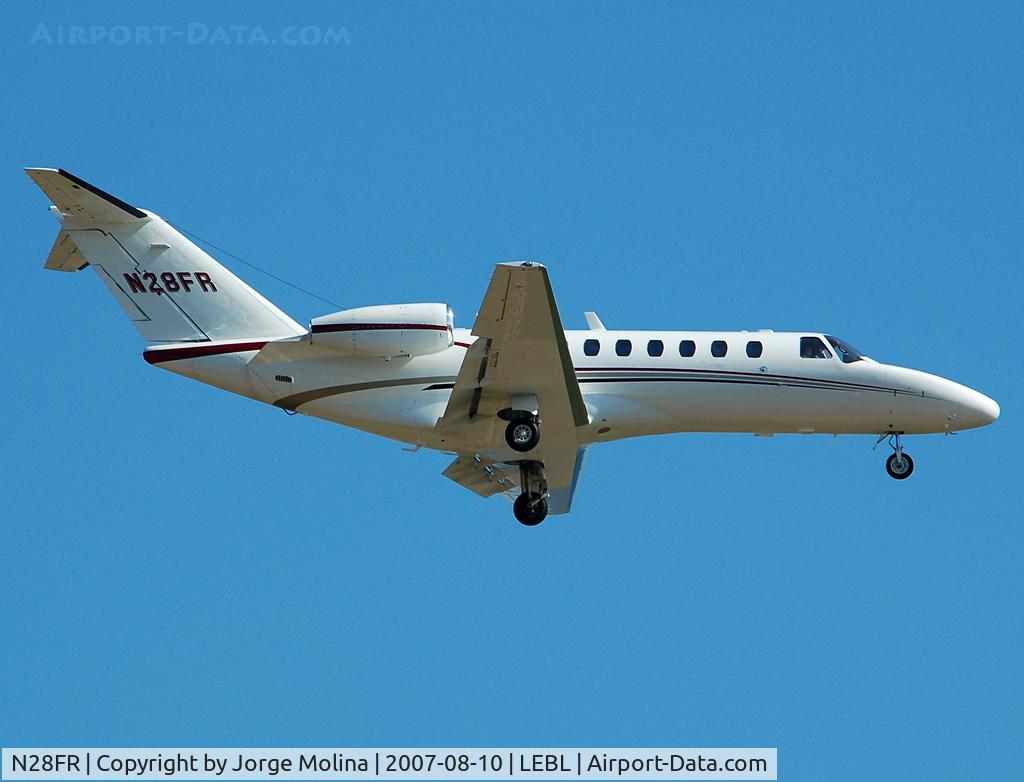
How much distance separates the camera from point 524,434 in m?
21.3

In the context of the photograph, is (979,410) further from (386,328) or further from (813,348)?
(386,328)

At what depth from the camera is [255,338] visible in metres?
22.1

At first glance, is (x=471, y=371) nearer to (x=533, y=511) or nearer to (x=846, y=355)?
(x=533, y=511)

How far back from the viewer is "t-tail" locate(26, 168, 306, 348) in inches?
867

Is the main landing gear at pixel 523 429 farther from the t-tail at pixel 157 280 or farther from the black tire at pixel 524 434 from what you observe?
the t-tail at pixel 157 280

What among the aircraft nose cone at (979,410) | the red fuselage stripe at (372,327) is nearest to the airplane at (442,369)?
the red fuselage stripe at (372,327)

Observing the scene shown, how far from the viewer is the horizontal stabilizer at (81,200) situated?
69.1ft

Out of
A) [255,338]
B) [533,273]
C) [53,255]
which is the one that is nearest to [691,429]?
[533,273]

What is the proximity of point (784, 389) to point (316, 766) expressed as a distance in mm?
9174

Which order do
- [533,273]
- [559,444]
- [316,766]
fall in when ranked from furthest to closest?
[559,444] → [533,273] → [316,766]

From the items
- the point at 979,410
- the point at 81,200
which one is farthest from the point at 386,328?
the point at 979,410

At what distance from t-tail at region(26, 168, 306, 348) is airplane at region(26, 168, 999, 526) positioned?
0.07ft

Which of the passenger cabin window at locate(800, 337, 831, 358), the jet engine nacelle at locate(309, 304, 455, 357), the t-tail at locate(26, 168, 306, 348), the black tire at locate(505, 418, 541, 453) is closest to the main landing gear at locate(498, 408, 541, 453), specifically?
the black tire at locate(505, 418, 541, 453)

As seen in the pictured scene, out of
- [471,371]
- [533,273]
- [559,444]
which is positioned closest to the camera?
[533,273]
